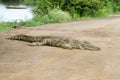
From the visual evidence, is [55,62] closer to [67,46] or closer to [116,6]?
[67,46]

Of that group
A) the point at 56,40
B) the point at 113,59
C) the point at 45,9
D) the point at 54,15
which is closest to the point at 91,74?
the point at 113,59

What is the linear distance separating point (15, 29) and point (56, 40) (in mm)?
4888

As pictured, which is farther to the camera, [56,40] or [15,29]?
[15,29]

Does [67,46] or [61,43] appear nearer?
[67,46]

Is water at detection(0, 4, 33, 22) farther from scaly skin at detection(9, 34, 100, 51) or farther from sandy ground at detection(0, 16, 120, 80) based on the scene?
sandy ground at detection(0, 16, 120, 80)

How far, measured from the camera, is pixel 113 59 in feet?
31.9

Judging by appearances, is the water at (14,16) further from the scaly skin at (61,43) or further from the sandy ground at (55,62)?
the sandy ground at (55,62)

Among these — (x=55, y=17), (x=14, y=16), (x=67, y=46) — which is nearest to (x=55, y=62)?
(x=67, y=46)

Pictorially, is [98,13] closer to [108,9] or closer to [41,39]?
[108,9]

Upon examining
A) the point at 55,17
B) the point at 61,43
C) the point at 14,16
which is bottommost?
the point at 14,16

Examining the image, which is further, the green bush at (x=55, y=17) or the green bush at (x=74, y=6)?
the green bush at (x=74, y=6)

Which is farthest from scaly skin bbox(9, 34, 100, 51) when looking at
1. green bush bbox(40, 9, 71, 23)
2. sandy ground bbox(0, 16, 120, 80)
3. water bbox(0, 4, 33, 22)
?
water bbox(0, 4, 33, 22)

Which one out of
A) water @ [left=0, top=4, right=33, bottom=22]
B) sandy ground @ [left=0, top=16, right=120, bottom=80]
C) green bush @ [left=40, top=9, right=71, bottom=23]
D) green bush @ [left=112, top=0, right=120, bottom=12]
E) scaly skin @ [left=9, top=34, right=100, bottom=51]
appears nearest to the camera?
sandy ground @ [left=0, top=16, right=120, bottom=80]

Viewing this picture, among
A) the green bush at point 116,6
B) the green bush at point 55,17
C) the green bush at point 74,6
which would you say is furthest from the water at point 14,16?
the green bush at point 116,6
